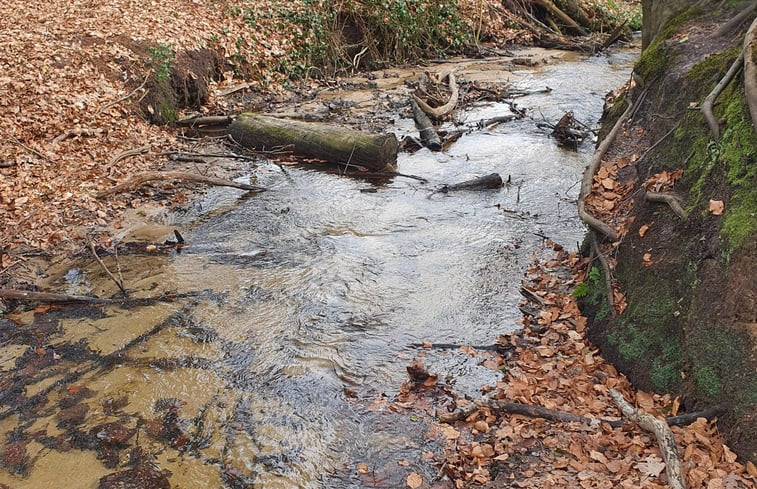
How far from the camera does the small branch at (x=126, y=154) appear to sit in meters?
9.40

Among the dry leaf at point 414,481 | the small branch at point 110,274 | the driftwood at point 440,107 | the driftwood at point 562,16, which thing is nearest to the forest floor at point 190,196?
the dry leaf at point 414,481

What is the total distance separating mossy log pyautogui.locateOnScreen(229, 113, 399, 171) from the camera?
9930 mm

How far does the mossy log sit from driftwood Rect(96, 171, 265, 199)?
4.98 feet

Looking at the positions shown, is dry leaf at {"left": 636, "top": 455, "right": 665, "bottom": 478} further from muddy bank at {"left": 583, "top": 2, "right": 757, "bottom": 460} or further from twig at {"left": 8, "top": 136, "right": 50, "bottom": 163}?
twig at {"left": 8, "top": 136, "right": 50, "bottom": 163}

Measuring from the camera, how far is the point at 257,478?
13.4ft

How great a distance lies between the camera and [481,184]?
9383 millimetres

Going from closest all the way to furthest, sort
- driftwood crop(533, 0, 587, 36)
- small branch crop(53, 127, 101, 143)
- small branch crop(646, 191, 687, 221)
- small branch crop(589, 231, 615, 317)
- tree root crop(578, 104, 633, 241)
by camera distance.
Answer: small branch crop(646, 191, 687, 221)
small branch crop(589, 231, 615, 317)
tree root crop(578, 104, 633, 241)
small branch crop(53, 127, 101, 143)
driftwood crop(533, 0, 587, 36)

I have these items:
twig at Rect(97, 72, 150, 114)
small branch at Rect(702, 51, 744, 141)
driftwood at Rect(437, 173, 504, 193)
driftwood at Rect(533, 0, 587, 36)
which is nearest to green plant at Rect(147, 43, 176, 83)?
twig at Rect(97, 72, 150, 114)

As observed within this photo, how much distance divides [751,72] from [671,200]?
1.20m

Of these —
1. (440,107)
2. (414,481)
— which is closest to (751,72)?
(414,481)

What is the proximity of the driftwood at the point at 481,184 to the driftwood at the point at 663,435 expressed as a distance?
17.6 feet

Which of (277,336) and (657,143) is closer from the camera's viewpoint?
(277,336)

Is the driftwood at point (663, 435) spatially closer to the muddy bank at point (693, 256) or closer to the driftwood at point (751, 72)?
the muddy bank at point (693, 256)

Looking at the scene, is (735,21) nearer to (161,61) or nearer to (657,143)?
(657,143)
